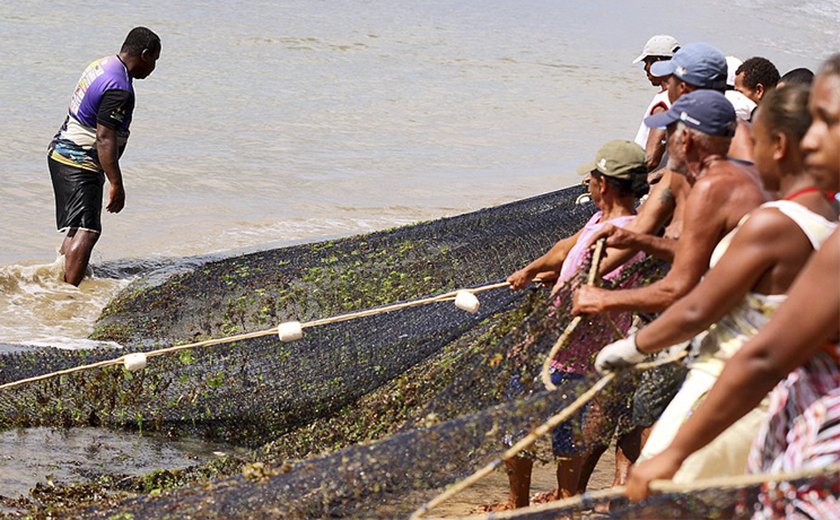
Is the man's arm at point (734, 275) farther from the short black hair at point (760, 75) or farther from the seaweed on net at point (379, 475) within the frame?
the short black hair at point (760, 75)

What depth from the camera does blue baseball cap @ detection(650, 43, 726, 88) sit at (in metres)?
4.38

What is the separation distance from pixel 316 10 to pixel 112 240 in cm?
1399

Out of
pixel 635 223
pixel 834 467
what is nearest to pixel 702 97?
pixel 635 223

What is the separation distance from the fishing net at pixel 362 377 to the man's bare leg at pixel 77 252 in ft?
1.29

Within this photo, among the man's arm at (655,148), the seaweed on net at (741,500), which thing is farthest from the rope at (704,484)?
the man's arm at (655,148)

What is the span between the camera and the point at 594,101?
670 inches

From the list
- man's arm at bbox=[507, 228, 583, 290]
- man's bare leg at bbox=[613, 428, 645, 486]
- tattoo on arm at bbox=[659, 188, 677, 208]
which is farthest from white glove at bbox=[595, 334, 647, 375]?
man's bare leg at bbox=[613, 428, 645, 486]

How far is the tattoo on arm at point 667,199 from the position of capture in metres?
3.66

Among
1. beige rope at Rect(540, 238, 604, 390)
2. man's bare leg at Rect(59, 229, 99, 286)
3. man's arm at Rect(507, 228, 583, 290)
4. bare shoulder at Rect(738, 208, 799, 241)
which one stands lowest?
→ man's bare leg at Rect(59, 229, 99, 286)

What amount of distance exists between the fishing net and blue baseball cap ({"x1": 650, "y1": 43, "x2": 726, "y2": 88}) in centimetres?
97

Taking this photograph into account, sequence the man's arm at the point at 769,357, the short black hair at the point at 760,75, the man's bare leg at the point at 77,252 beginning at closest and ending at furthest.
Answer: the man's arm at the point at 769,357 < the short black hair at the point at 760,75 < the man's bare leg at the point at 77,252

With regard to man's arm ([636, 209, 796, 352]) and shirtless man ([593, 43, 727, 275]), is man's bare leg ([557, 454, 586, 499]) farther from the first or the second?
man's arm ([636, 209, 796, 352])

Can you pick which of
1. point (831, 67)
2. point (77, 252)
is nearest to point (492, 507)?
point (831, 67)

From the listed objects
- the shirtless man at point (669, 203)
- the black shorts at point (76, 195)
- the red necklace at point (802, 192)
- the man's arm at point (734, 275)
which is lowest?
the black shorts at point (76, 195)
